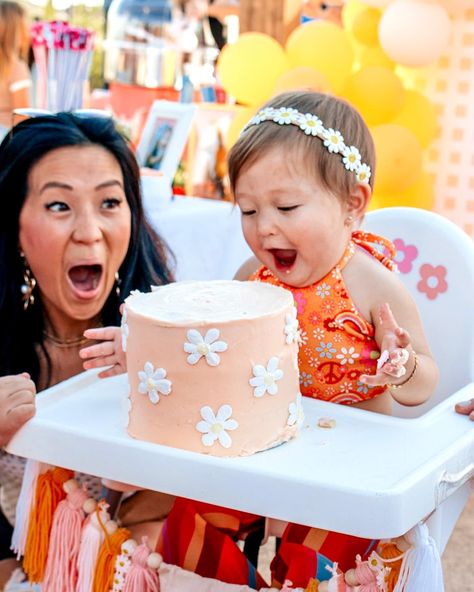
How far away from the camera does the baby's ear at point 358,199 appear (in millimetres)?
1291

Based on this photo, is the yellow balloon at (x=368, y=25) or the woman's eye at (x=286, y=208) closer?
the woman's eye at (x=286, y=208)

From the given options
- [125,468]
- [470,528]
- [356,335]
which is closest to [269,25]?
[470,528]

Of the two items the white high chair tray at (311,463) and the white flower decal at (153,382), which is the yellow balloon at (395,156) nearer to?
the white high chair tray at (311,463)

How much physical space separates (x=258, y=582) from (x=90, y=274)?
0.68 m

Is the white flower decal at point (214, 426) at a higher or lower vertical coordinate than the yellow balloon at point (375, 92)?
lower

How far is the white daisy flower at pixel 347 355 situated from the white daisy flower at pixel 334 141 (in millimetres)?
288

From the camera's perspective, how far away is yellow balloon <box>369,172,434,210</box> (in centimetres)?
396

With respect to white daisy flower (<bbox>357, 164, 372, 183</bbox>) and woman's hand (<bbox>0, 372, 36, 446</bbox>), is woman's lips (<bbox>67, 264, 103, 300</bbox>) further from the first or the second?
white daisy flower (<bbox>357, 164, 372, 183</bbox>)

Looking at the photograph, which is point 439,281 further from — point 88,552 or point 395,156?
point 395,156

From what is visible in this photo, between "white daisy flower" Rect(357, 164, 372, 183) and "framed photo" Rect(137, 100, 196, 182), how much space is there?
1.30 m

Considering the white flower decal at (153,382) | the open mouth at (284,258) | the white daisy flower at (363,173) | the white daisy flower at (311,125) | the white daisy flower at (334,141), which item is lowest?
the white flower decal at (153,382)

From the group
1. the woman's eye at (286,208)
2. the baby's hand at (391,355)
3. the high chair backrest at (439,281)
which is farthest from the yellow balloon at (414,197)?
the baby's hand at (391,355)

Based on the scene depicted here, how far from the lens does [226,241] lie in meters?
2.40

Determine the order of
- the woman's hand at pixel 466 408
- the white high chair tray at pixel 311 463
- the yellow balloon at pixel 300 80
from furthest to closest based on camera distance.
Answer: the yellow balloon at pixel 300 80 < the woman's hand at pixel 466 408 < the white high chair tray at pixel 311 463
